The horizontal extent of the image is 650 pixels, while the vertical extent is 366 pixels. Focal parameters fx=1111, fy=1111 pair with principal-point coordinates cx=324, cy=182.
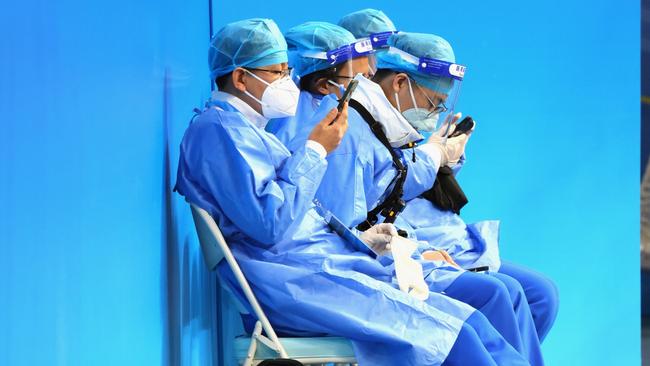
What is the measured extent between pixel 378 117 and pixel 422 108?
0.72 ft

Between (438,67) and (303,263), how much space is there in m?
0.91

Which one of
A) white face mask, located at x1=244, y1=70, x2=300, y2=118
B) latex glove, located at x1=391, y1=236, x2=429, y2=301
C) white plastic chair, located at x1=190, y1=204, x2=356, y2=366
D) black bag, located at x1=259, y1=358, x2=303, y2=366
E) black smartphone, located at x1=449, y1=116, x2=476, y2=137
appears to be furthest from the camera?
black smartphone, located at x1=449, y1=116, x2=476, y2=137

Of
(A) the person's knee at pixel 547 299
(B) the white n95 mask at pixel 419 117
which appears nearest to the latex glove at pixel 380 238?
(B) the white n95 mask at pixel 419 117

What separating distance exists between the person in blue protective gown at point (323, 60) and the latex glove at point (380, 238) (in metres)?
0.44

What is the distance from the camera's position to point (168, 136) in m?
2.62

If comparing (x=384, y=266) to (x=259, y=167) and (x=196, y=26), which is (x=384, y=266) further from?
(x=196, y=26)

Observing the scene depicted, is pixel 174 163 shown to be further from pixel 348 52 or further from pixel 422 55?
pixel 422 55

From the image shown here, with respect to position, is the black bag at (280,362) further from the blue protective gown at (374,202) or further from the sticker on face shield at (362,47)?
the sticker on face shield at (362,47)

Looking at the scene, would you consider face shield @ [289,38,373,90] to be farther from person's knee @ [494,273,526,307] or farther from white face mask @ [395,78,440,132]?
person's knee @ [494,273,526,307]

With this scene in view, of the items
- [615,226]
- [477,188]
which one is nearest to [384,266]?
[477,188]

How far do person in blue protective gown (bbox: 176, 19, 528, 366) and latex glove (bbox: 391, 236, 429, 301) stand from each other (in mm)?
28

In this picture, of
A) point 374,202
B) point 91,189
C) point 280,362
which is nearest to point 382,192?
point 374,202

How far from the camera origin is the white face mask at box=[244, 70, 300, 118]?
259 cm

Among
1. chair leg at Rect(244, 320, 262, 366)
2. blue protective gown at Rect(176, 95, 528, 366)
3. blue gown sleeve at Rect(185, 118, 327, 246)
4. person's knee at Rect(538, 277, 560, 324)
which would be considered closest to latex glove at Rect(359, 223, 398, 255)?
blue protective gown at Rect(176, 95, 528, 366)
